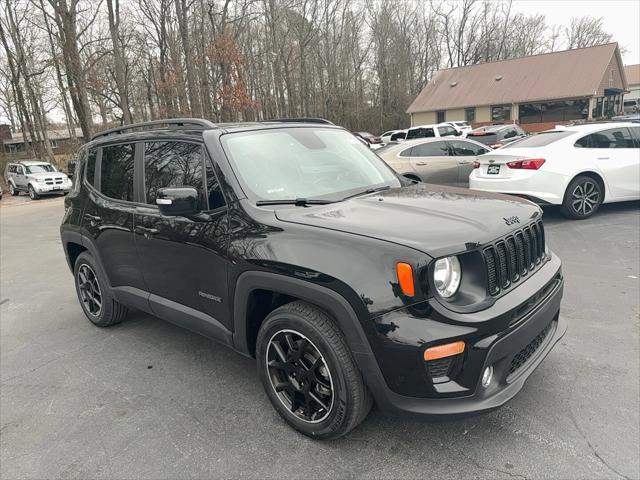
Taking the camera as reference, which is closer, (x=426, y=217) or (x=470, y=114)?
(x=426, y=217)

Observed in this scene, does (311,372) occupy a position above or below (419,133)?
below

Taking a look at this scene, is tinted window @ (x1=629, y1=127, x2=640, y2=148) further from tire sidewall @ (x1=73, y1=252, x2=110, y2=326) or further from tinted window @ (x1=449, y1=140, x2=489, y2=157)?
tire sidewall @ (x1=73, y1=252, x2=110, y2=326)

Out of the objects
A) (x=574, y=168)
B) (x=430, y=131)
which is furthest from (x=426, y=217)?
(x=430, y=131)

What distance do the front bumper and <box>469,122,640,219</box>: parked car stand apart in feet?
19.0

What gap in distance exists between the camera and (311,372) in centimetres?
262

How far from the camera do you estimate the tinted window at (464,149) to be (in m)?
10.8

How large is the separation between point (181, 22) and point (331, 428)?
2898 cm

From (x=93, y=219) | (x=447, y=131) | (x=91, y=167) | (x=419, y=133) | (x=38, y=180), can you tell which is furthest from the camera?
(x=419, y=133)

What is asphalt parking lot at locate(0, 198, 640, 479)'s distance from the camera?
251 centimetres

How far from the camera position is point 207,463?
2.60 metres

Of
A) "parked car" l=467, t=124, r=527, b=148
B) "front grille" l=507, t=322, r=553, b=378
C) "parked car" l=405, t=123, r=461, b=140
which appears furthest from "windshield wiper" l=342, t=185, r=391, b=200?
"parked car" l=405, t=123, r=461, b=140

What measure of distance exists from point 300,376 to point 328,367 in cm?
30

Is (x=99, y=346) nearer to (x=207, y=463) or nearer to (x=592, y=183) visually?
(x=207, y=463)

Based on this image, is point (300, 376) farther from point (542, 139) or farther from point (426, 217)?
point (542, 139)
